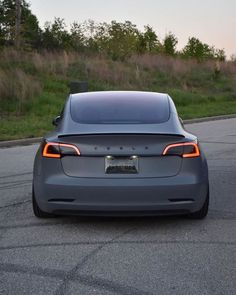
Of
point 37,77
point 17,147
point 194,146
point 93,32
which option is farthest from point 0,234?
point 93,32

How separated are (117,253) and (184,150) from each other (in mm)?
1291

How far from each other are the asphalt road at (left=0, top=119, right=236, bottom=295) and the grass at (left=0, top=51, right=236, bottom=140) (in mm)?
8642

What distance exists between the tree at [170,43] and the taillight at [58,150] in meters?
47.4

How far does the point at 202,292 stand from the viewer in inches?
159

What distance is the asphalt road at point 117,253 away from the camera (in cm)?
416

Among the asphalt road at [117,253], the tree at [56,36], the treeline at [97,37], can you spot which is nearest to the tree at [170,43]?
the treeline at [97,37]

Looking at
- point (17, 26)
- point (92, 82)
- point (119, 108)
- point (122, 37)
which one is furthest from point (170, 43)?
point (119, 108)

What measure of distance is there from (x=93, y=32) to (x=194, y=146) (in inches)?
1972

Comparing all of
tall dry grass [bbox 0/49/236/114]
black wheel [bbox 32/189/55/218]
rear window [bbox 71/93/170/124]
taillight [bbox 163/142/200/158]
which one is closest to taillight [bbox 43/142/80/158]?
rear window [bbox 71/93/170/124]

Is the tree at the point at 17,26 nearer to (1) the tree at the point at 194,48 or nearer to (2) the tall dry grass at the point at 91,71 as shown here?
(2) the tall dry grass at the point at 91,71

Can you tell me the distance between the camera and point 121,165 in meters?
5.43

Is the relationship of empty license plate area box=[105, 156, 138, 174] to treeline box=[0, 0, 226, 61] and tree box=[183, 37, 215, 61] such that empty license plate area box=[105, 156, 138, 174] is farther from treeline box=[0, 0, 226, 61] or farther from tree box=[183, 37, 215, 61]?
tree box=[183, 37, 215, 61]

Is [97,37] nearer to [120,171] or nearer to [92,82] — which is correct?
[92,82]

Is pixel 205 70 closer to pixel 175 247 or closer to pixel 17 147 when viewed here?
pixel 17 147
